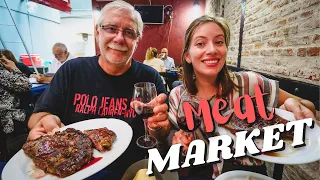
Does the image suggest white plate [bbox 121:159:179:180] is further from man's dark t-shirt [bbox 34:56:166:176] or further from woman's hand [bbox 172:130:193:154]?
man's dark t-shirt [bbox 34:56:166:176]

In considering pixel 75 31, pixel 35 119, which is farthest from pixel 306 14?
pixel 75 31

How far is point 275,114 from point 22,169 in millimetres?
940

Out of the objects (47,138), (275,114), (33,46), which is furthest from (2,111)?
(33,46)

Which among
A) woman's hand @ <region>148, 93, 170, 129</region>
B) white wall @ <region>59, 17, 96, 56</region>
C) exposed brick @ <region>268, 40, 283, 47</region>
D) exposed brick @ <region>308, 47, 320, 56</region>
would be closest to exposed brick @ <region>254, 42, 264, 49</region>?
exposed brick @ <region>268, 40, 283, 47</region>

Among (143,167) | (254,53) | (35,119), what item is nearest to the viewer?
(143,167)

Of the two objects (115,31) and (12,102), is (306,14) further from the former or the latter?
(12,102)

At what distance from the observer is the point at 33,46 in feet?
17.0

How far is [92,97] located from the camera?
1.03 m

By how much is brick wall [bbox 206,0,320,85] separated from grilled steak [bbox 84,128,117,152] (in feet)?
4.03

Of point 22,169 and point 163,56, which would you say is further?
point 163,56

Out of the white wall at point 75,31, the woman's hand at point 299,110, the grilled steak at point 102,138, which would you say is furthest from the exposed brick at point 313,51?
the white wall at point 75,31

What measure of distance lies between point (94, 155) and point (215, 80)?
2.66 feet

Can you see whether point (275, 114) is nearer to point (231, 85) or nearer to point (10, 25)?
point (231, 85)

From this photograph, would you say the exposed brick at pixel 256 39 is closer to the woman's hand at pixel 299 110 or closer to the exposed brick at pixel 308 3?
the exposed brick at pixel 308 3
